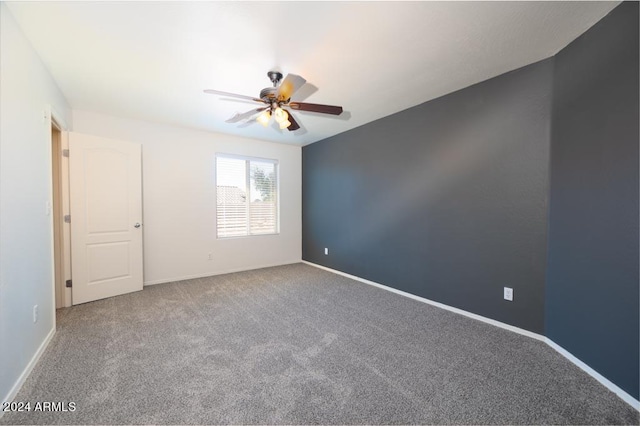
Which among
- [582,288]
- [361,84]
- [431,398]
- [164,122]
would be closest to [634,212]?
[582,288]

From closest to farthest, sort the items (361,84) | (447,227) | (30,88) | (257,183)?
(30,88), (361,84), (447,227), (257,183)

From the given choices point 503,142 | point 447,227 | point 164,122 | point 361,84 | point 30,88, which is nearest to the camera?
point 30,88

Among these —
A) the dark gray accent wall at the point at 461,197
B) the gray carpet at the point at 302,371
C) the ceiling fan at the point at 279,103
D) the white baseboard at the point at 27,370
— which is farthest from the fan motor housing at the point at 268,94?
the white baseboard at the point at 27,370

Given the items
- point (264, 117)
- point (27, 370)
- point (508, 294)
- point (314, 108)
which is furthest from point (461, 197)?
point (27, 370)

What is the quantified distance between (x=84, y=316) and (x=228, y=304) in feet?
4.82

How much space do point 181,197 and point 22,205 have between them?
231 cm

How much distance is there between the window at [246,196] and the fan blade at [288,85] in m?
2.63

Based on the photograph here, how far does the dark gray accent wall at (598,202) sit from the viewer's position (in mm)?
1603

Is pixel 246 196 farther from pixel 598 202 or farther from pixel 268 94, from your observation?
pixel 598 202

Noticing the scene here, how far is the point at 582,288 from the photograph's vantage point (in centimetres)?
192

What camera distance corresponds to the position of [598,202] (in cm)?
181

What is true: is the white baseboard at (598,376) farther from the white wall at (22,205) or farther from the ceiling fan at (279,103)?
the white wall at (22,205)

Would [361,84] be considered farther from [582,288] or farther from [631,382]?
[631,382]

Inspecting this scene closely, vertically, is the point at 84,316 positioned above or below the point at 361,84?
below
